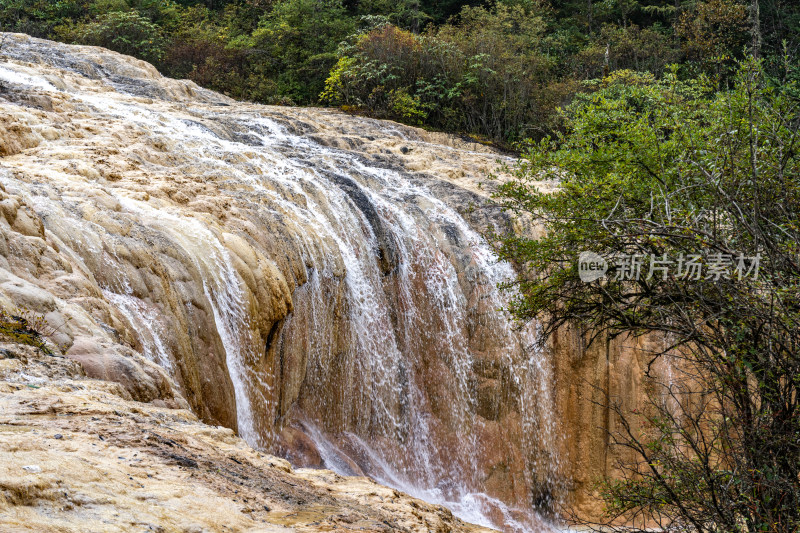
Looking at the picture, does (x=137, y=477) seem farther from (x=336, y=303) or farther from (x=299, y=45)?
(x=299, y=45)

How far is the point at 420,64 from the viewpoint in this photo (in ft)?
69.7

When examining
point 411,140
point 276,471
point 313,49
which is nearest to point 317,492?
point 276,471

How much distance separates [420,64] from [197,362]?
16.5 meters

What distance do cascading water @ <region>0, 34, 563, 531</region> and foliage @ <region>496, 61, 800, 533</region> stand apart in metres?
2.29

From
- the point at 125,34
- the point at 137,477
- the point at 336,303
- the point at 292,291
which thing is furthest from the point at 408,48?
the point at 137,477

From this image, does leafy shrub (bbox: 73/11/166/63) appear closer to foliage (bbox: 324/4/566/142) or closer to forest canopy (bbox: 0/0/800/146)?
forest canopy (bbox: 0/0/800/146)

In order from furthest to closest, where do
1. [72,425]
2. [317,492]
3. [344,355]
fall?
1. [344,355]
2. [317,492]
3. [72,425]

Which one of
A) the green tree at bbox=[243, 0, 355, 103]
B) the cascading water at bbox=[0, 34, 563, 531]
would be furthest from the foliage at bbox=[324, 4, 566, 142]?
the cascading water at bbox=[0, 34, 563, 531]

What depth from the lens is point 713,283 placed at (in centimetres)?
454

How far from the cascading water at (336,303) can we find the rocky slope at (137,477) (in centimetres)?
241

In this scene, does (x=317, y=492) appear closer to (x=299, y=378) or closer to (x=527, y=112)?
(x=299, y=378)

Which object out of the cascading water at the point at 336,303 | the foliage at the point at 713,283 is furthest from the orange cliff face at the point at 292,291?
the foliage at the point at 713,283

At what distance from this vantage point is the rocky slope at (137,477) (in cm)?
252

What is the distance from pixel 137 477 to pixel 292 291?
6.11 meters
